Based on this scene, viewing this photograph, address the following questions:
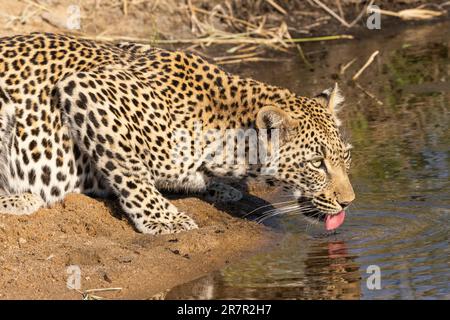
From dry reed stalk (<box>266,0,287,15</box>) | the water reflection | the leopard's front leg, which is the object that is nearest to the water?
the water reflection

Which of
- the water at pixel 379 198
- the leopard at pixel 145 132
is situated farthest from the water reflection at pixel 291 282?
the leopard at pixel 145 132

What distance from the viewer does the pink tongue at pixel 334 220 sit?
1109 centimetres

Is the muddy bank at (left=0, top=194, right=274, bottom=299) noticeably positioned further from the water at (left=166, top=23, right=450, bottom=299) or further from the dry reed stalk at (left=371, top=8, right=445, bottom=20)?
the dry reed stalk at (left=371, top=8, right=445, bottom=20)

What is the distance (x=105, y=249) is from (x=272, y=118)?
2.00 m

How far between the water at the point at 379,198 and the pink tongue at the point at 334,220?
96 mm

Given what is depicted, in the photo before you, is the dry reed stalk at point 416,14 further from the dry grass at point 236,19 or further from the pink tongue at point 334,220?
the pink tongue at point 334,220

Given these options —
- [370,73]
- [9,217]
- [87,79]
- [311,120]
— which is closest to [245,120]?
[311,120]

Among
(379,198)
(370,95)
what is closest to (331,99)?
(379,198)

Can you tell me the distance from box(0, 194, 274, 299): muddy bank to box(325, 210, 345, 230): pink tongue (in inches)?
24.2

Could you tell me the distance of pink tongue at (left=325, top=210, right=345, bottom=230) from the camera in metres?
11.1

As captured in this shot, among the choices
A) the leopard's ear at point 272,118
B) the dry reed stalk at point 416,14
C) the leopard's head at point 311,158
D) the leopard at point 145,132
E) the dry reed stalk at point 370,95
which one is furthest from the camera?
the dry reed stalk at point 416,14

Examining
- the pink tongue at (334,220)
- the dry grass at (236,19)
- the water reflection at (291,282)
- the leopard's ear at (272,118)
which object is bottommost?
the water reflection at (291,282)

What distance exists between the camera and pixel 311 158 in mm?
11102

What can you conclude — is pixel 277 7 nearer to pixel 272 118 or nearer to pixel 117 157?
pixel 272 118
